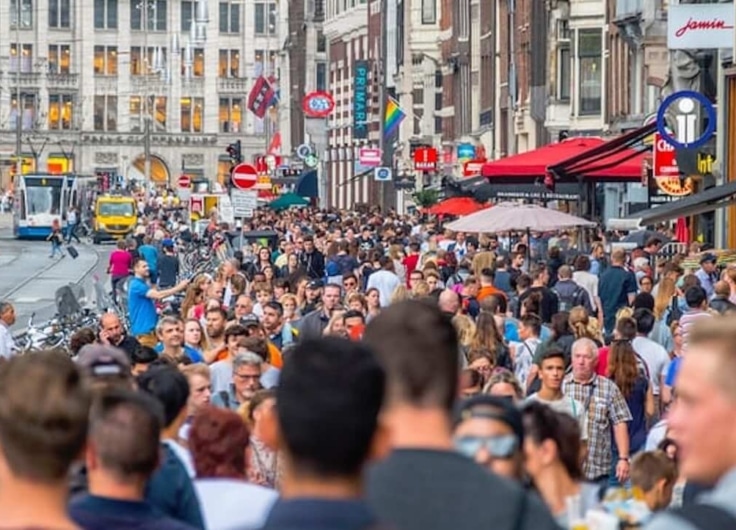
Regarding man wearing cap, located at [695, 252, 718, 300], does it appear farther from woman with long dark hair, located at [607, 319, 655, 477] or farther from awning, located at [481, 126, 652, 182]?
woman with long dark hair, located at [607, 319, 655, 477]

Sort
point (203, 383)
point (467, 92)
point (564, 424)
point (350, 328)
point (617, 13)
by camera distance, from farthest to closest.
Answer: point (467, 92), point (617, 13), point (350, 328), point (203, 383), point (564, 424)

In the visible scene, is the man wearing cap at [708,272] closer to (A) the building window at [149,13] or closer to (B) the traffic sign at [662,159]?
(B) the traffic sign at [662,159]

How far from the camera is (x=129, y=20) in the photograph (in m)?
165

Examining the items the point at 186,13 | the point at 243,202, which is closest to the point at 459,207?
the point at 243,202

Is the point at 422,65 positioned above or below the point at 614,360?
above

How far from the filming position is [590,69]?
55312mm

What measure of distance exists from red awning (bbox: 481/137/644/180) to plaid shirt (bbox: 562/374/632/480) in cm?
1971

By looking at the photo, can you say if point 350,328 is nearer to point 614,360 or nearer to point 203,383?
point 614,360

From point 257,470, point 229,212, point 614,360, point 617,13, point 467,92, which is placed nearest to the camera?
point 257,470

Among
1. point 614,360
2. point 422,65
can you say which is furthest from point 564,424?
point 422,65

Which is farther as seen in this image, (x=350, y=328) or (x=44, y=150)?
(x=44, y=150)

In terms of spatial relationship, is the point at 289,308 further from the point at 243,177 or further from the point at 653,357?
the point at 243,177

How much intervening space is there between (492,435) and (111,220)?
308ft

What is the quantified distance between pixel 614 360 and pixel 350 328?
3691 mm
